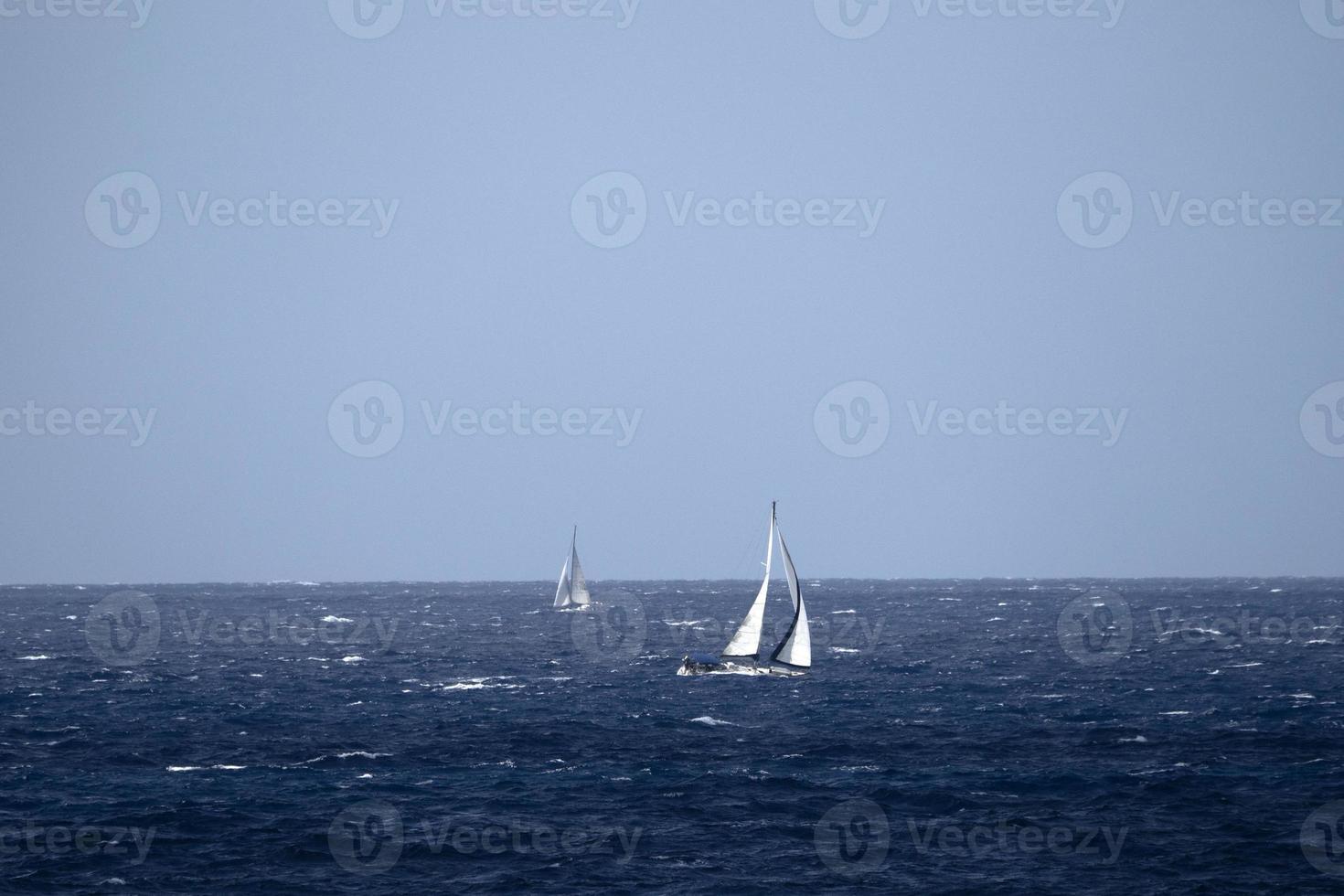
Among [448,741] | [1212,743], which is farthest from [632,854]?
[1212,743]

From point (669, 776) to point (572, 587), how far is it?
379 ft

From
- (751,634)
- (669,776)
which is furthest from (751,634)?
(669,776)

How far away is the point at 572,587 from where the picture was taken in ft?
532

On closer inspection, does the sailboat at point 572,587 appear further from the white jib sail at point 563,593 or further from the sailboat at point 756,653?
the sailboat at point 756,653

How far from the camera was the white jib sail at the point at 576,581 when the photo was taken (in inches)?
6155

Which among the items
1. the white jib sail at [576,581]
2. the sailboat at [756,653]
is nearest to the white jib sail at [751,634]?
the sailboat at [756,653]

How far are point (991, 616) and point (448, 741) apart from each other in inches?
4579

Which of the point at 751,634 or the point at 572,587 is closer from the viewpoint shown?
the point at 751,634

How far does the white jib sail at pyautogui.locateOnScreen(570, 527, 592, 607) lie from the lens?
15632 centimetres

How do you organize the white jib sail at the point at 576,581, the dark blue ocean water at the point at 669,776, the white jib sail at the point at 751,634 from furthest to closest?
the white jib sail at the point at 576,581, the white jib sail at the point at 751,634, the dark blue ocean water at the point at 669,776

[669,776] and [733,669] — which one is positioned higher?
[733,669]

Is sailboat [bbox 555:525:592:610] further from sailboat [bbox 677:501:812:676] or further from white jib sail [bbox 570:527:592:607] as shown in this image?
sailboat [bbox 677:501:812:676]

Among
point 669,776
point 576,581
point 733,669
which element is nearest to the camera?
point 669,776

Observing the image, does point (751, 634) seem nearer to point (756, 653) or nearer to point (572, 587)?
point (756, 653)
